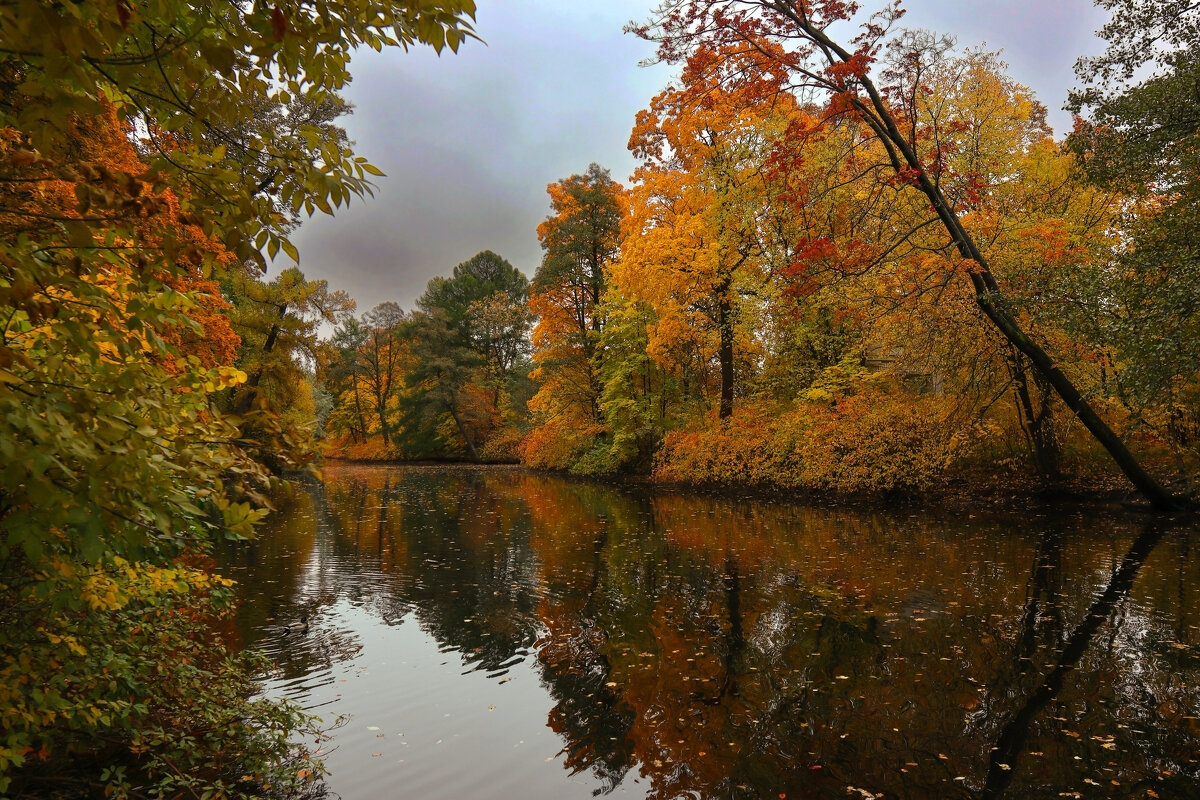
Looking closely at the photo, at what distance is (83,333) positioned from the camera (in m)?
2.19

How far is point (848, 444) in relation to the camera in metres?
16.2

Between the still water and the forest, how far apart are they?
46.6 inches

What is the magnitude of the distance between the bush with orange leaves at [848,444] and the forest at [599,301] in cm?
9

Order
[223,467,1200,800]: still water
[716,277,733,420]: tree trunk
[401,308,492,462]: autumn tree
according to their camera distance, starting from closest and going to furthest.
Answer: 1. [223,467,1200,800]: still water
2. [716,277,733,420]: tree trunk
3. [401,308,492,462]: autumn tree

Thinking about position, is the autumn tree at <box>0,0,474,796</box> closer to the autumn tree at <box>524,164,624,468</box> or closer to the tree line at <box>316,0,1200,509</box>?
the tree line at <box>316,0,1200,509</box>

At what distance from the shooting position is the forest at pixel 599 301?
210 centimetres

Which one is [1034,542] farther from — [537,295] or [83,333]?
[537,295]

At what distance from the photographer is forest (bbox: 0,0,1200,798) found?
2.10m

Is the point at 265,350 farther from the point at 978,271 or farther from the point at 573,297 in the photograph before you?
the point at 978,271

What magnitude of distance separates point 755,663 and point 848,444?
38.0ft

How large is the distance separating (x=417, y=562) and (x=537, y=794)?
7765 mm

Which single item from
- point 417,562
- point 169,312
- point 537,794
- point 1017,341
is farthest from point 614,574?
point 1017,341

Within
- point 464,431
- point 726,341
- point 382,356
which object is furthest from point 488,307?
point 726,341

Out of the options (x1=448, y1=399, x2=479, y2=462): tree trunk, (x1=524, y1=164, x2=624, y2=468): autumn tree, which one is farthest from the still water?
(x1=448, y1=399, x2=479, y2=462): tree trunk
